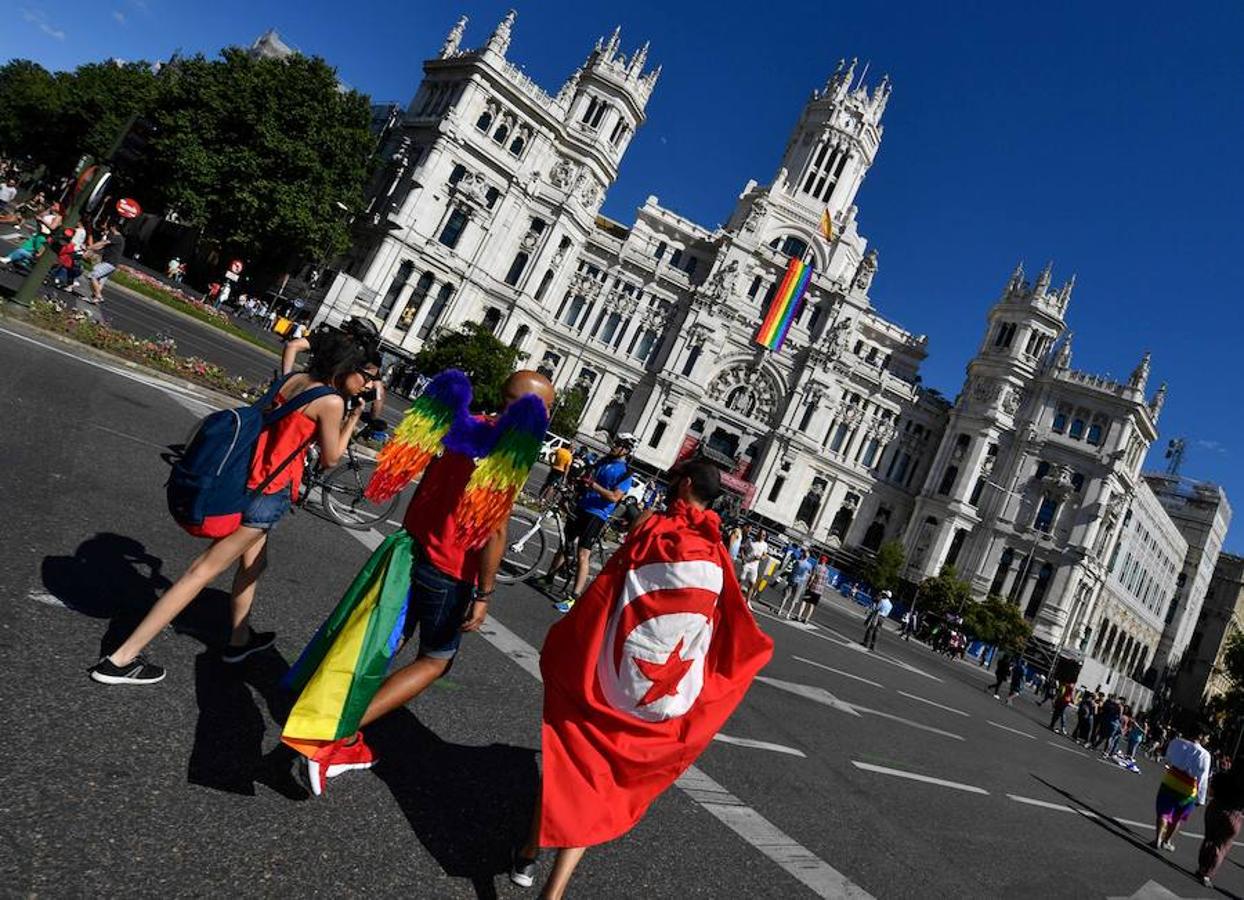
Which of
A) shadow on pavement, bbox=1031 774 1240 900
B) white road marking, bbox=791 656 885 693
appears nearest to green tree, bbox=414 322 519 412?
white road marking, bbox=791 656 885 693

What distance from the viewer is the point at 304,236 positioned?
125 feet

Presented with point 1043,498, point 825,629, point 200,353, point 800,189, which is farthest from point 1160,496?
point 200,353

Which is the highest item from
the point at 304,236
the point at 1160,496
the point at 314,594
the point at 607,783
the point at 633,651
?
the point at 1160,496

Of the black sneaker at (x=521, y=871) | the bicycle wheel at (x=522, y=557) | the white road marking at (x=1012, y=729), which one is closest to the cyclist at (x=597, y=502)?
the bicycle wheel at (x=522, y=557)

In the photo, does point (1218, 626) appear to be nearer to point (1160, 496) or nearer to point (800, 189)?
point (1160, 496)

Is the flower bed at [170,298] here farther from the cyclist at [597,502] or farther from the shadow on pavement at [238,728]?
the shadow on pavement at [238,728]

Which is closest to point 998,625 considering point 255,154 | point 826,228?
point 826,228

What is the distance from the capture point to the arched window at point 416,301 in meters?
46.7

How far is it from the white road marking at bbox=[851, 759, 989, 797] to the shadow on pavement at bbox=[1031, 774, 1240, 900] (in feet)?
8.43

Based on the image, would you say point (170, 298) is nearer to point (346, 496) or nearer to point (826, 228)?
point (346, 496)

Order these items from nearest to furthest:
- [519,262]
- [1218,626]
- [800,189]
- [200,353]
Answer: [200,353] → [519,262] → [800,189] → [1218,626]

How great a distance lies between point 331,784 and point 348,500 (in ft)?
19.1

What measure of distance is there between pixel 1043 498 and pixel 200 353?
55.6m

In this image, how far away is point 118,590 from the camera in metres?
4.20
